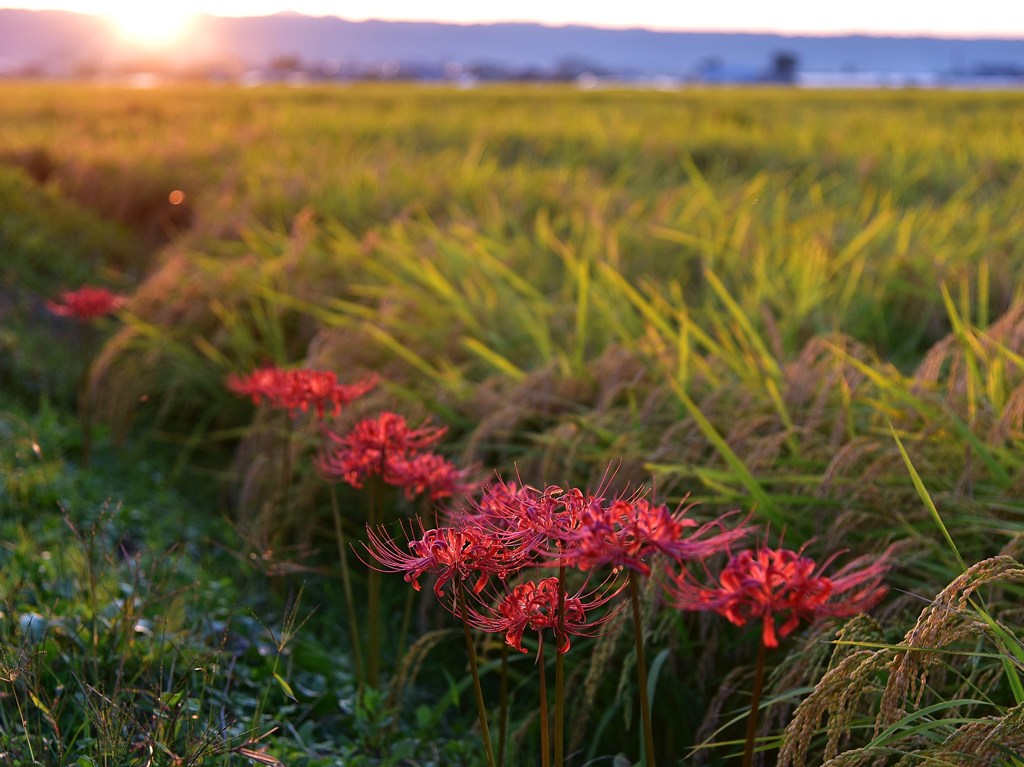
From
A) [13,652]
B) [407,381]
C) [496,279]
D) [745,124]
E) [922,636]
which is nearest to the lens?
[922,636]

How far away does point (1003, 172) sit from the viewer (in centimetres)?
649

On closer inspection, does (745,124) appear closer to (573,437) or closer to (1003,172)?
(1003,172)

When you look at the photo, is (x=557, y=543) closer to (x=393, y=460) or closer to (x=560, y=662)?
(x=560, y=662)

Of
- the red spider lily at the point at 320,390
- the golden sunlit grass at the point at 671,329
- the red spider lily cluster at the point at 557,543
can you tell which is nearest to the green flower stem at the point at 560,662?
the red spider lily cluster at the point at 557,543

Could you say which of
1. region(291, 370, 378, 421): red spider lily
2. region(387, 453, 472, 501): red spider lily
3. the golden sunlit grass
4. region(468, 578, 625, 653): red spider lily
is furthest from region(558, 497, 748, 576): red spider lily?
region(291, 370, 378, 421): red spider lily

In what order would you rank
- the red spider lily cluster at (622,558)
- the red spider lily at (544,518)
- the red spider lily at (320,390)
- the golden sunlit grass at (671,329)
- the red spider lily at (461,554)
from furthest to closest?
the golden sunlit grass at (671,329)
the red spider lily at (320,390)
the red spider lily at (461,554)
the red spider lily at (544,518)
the red spider lily cluster at (622,558)

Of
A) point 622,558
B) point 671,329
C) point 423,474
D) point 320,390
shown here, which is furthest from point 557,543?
point 671,329

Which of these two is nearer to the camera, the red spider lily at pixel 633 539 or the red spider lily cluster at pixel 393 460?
the red spider lily at pixel 633 539

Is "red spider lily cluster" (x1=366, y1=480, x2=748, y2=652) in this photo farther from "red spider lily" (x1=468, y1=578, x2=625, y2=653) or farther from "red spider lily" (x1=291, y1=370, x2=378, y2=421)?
"red spider lily" (x1=291, y1=370, x2=378, y2=421)

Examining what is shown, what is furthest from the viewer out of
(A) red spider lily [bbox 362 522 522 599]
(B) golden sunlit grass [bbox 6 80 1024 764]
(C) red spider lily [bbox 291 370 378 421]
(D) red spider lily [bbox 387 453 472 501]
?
(B) golden sunlit grass [bbox 6 80 1024 764]

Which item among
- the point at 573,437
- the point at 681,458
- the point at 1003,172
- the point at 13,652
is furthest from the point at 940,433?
the point at 1003,172

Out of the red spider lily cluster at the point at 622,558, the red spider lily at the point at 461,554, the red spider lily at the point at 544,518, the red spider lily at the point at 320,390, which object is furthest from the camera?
the red spider lily at the point at 320,390

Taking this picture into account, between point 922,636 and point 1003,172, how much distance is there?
20.0ft

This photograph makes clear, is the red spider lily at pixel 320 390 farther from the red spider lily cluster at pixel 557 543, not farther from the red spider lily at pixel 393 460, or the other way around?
the red spider lily cluster at pixel 557 543
